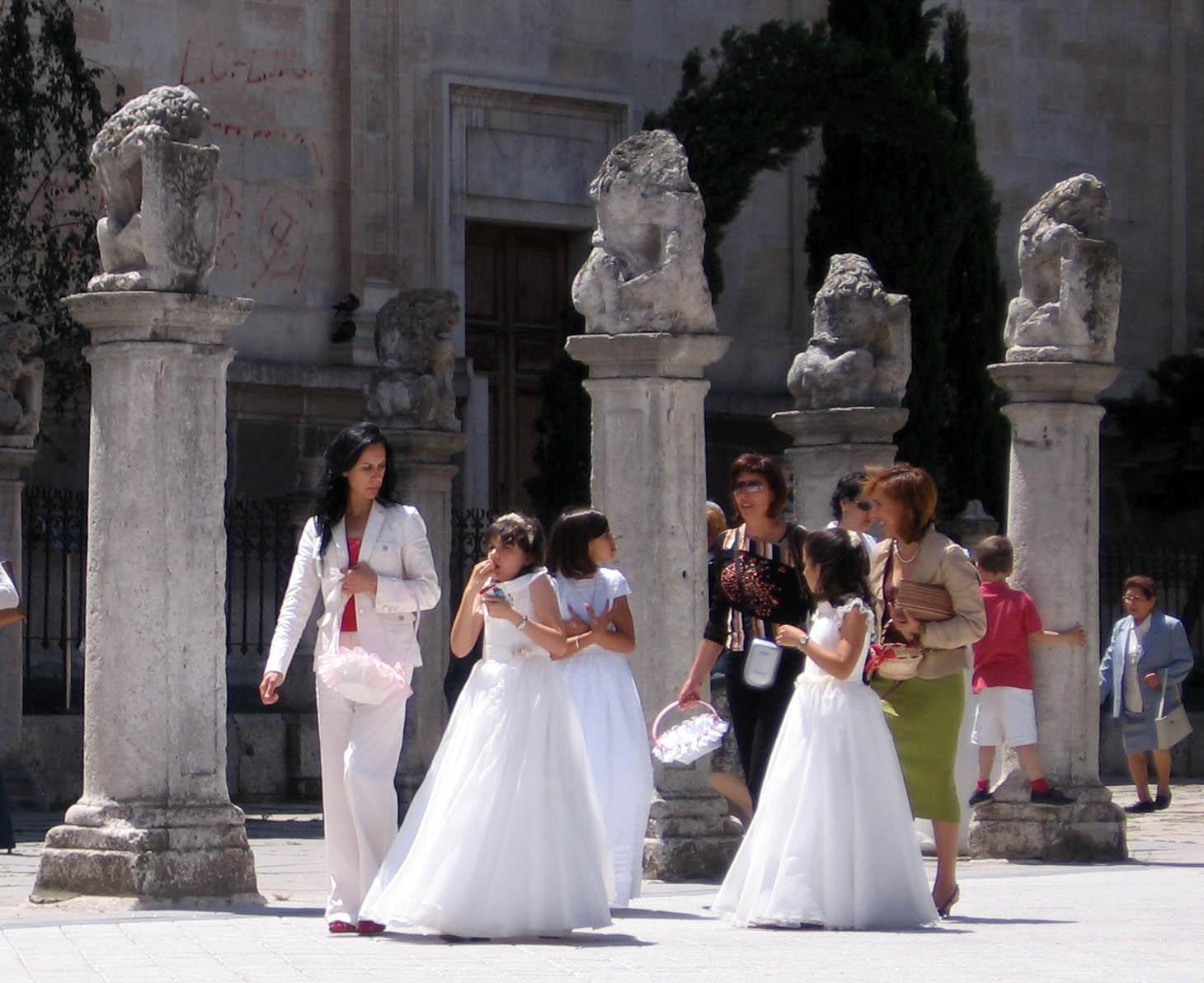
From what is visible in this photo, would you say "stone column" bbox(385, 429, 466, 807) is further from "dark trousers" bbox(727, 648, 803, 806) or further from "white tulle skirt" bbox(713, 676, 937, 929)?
"white tulle skirt" bbox(713, 676, 937, 929)

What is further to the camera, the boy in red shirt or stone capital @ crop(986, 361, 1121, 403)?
stone capital @ crop(986, 361, 1121, 403)

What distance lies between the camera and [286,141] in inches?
840

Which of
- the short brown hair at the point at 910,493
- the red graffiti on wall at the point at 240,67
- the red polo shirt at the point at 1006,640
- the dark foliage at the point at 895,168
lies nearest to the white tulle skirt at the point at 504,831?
the short brown hair at the point at 910,493

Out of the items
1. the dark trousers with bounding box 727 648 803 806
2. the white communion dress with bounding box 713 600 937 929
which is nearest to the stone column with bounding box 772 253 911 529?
the dark trousers with bounding box 727 648 803 806

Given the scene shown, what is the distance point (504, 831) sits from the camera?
347 inches

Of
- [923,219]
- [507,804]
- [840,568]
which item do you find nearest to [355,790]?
[507,804]

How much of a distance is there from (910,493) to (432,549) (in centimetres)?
626

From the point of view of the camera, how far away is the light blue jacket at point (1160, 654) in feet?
57.4

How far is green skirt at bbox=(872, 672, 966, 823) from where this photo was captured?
31.9 feet

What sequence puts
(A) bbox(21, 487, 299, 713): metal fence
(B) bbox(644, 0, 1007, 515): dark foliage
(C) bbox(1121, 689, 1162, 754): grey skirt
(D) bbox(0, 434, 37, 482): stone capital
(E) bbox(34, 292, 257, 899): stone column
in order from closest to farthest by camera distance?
(E) bbox(34, 292, 257, 899): stone column → (D) bbox(0, 434, 37, 482): stone capital → (A) bbox(21, 487, 299, 713): metal fence → (C) bbox(1121, 689, 1162, 754): grey skirt → (B) bbox(644, 0, 1007, 515): dark foliage

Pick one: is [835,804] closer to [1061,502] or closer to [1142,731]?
[1061,502]

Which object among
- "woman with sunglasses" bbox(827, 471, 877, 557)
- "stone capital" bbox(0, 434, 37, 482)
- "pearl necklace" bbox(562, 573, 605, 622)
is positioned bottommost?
"pearl necklace" bbox(562, 573, 605, 622)

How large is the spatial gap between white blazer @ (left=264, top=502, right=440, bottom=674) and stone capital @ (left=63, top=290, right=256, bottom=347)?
131cm

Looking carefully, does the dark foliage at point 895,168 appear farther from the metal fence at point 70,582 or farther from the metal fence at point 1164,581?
the metal fence at point 70,582
